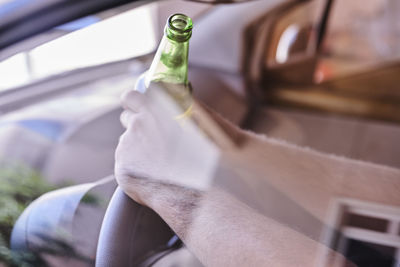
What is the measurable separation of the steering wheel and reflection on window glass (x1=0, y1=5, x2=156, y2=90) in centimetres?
30

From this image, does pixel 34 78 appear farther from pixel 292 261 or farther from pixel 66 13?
pixel 292 261

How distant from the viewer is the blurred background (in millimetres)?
771

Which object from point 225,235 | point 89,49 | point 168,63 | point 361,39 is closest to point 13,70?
point 89,49

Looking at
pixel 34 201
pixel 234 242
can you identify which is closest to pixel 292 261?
pixel 234 242

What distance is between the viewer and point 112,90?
2.93ft

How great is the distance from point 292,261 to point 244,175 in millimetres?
194

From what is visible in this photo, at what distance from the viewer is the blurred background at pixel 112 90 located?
2.53ft

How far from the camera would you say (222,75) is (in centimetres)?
137

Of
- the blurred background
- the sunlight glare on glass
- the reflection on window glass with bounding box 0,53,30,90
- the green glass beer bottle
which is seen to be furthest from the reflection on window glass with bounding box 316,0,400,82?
the reflection on window glass with bounding box 0,53,30,90

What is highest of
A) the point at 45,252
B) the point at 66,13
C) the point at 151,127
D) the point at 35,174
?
the point at 66,13

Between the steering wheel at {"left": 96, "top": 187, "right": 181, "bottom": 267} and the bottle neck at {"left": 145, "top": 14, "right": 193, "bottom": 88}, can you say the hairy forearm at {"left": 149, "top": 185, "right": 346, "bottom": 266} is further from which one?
the bottle neck at {"left": 145, "top": 14, "right": 193, "bottom": 88}

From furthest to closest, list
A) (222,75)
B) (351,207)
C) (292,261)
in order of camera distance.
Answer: (222,75) → (351,207) → (292,261)

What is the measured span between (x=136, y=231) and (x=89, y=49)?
0.39 meters

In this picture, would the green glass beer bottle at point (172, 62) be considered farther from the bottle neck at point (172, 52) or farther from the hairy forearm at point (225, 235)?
the hairy forearm at point (225, 235)
